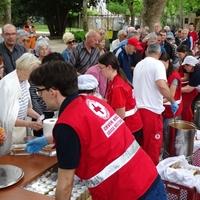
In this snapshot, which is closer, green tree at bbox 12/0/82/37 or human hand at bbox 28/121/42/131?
human hand at bbox 28/121/42/131

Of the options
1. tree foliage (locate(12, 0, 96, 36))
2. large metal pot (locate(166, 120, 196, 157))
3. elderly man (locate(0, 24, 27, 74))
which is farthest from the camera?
tree foliage (locate(12, 0, 96, 36))

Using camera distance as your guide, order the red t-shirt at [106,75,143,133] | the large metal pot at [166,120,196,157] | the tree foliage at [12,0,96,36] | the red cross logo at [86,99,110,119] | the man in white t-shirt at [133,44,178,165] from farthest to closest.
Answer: the tree foliage at [12,0,96,36] < the large metal pot at [166,120,196,157] < the man in white t-shirt at [133,44,178,165] < the red t-shirt at [106,75,143,133] < the red cross logo at [86,99,110,119]

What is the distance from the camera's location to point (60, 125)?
1.75 m

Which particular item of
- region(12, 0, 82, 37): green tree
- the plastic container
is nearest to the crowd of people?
the plastic container

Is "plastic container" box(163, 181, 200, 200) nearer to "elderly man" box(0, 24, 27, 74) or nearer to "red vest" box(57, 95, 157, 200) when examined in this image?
"red vest" box(57, 95, 157, 200)

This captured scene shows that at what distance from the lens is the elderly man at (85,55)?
5.70 m

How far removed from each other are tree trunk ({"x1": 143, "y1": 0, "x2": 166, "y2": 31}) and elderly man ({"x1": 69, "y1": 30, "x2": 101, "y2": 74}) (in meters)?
6.75

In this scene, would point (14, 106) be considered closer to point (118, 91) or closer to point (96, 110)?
point (118, 91)

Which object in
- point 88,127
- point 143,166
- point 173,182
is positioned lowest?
point 173,182

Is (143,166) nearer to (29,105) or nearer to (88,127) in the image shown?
(88,127)

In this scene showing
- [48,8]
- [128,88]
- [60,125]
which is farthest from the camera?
[48,8]

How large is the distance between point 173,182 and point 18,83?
5.49 feet

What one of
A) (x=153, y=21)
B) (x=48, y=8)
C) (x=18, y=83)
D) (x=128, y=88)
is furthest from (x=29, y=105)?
(x=48, y=8)

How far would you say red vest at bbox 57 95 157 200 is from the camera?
180cm
